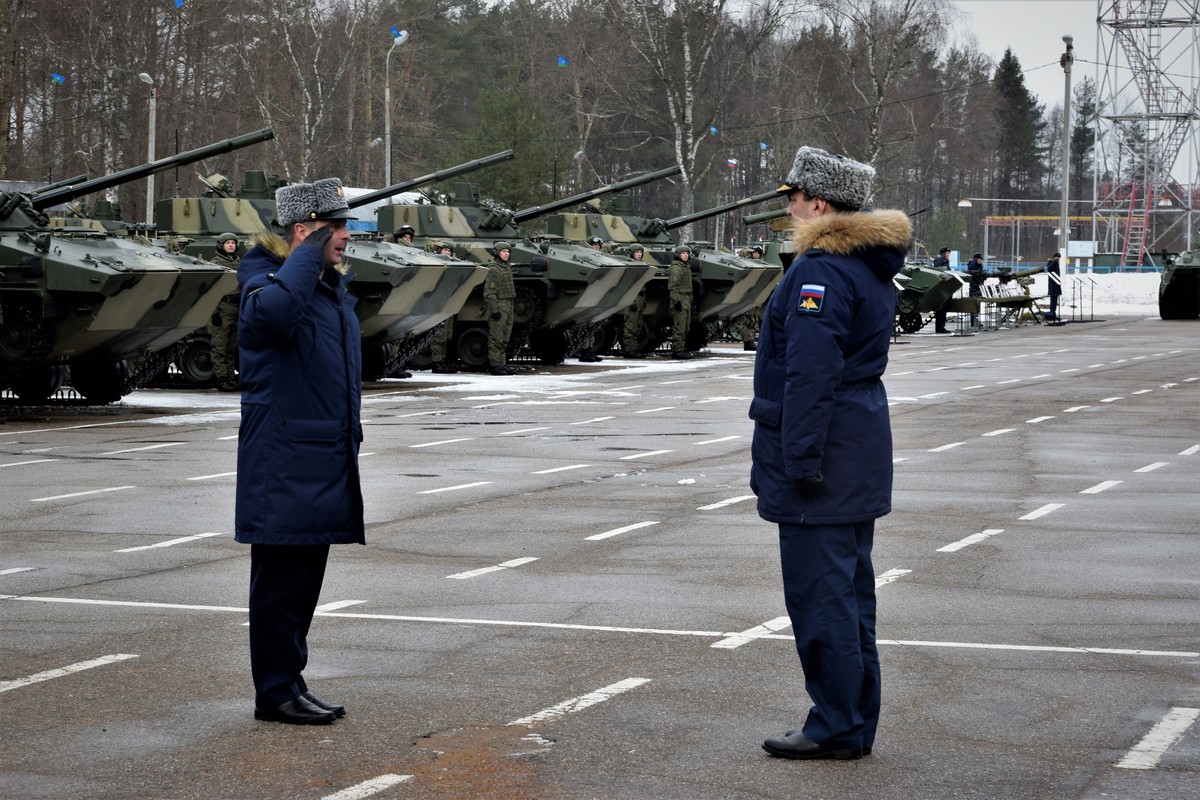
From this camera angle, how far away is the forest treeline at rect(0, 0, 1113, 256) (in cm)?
5478

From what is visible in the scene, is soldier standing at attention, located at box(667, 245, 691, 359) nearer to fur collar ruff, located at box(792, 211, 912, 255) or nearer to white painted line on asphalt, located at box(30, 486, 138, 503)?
white painted line on asphalt, located at box(30, 486, 138, 503)

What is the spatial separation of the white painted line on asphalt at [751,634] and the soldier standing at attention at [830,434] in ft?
5.08

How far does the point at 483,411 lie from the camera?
21016 millimetres

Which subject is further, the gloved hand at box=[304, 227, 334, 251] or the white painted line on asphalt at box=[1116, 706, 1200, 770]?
the gloved hand at box=[304, 227, 334, 251]

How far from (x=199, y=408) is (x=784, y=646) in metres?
15.1

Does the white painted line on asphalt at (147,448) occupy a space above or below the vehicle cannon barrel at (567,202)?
below

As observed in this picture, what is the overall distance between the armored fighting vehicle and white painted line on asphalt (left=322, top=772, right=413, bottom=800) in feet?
151

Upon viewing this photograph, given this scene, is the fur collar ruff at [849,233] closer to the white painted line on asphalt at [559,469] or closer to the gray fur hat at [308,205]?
the gray fur hat at [308,205]

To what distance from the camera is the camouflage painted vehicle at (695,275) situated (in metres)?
34.3

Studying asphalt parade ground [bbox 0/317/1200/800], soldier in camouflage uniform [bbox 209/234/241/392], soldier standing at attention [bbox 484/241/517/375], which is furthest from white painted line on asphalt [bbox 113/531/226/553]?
soldier standing at attention [bbox 484/241/517/375]

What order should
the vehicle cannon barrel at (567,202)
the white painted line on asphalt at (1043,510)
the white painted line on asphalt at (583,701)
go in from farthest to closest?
the vehicle cannon barrel at (567,202) < the white painted line on asphalt at (1043,510) < the white painted line on asphalt at (583,701)

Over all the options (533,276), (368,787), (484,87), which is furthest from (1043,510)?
(484,87)

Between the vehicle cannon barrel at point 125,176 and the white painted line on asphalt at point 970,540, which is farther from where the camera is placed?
the vehicle cannon barrel at point 125,176

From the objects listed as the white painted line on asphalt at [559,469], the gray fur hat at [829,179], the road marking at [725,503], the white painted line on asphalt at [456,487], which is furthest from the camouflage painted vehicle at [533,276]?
the gray fur hat at [829,179]
